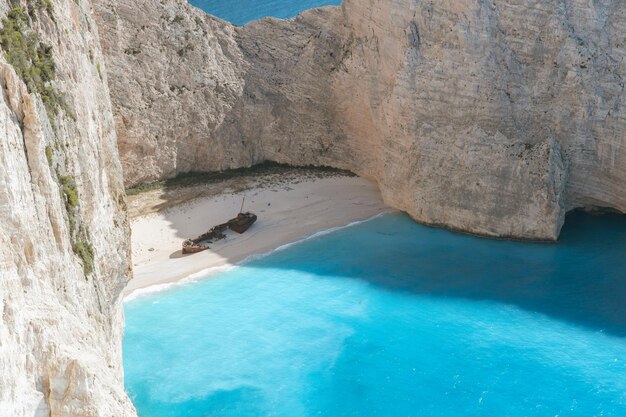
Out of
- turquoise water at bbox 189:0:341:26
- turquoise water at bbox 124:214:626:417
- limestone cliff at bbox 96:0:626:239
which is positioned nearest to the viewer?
turquoise water at bbox 124:214:626:417

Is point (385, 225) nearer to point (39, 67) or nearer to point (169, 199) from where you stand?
point (169, 199)

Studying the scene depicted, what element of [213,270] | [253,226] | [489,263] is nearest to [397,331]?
[489,263]

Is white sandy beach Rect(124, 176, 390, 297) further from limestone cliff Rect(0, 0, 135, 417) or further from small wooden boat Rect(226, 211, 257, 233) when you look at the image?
limestone cliff Rect(0, 0, 135, 417)

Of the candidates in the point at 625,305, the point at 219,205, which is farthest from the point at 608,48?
the point at 219,205

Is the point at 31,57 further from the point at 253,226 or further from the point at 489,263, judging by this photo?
the point at 489,263

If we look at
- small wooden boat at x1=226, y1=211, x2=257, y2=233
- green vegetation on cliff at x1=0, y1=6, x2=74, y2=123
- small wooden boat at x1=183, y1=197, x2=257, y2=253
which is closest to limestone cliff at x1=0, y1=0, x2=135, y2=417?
green vegetation on cliff at x1=0, y1=6, x2=74, y2=123

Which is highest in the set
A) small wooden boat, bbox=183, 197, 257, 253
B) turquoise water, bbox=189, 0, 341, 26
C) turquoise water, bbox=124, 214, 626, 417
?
turquoise water, bbox=189, 0, 341, 26

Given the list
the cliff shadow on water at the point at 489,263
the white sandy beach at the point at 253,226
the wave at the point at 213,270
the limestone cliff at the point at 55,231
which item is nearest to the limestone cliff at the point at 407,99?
the cliff shadow on water at the point at 489,263
